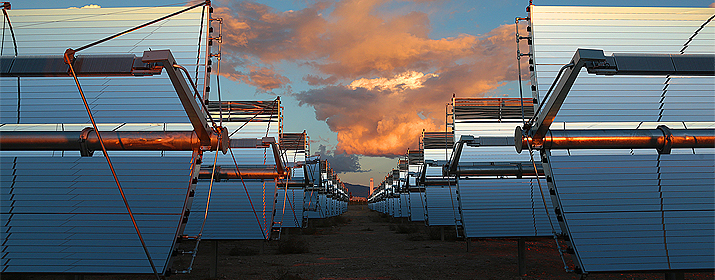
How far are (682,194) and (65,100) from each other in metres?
8.07

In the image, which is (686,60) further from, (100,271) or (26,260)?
(26,260)

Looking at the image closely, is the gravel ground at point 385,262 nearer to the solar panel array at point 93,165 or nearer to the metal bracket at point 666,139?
the solar panel array at point 93,165

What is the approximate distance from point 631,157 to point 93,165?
6936 mm

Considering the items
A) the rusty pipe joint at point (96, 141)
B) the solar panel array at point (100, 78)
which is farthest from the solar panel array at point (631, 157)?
the solar panel array at point (100, 78)

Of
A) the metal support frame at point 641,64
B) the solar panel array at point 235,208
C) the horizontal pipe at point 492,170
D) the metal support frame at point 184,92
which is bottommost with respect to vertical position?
the solar panel array at point 235,208

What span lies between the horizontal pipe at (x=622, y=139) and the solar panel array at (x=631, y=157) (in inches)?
11.1

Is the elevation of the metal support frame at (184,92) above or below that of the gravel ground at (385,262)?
above

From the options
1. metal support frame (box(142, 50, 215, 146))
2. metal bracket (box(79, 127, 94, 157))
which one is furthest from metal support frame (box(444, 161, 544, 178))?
metal bracket (box(79, 127, 94, 157))

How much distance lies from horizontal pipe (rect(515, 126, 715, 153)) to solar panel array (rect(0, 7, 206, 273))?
183 inches

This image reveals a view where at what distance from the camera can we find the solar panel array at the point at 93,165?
4750mm

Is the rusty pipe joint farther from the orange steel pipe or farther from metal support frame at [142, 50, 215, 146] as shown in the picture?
metal support frame at [142, 50, 215, 146]

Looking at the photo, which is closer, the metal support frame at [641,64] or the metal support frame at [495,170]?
the metal support frame at [641,64]

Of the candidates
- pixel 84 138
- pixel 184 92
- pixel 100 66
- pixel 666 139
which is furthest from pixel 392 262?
pixel 100 66

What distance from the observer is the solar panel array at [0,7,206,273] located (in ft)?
15.6
